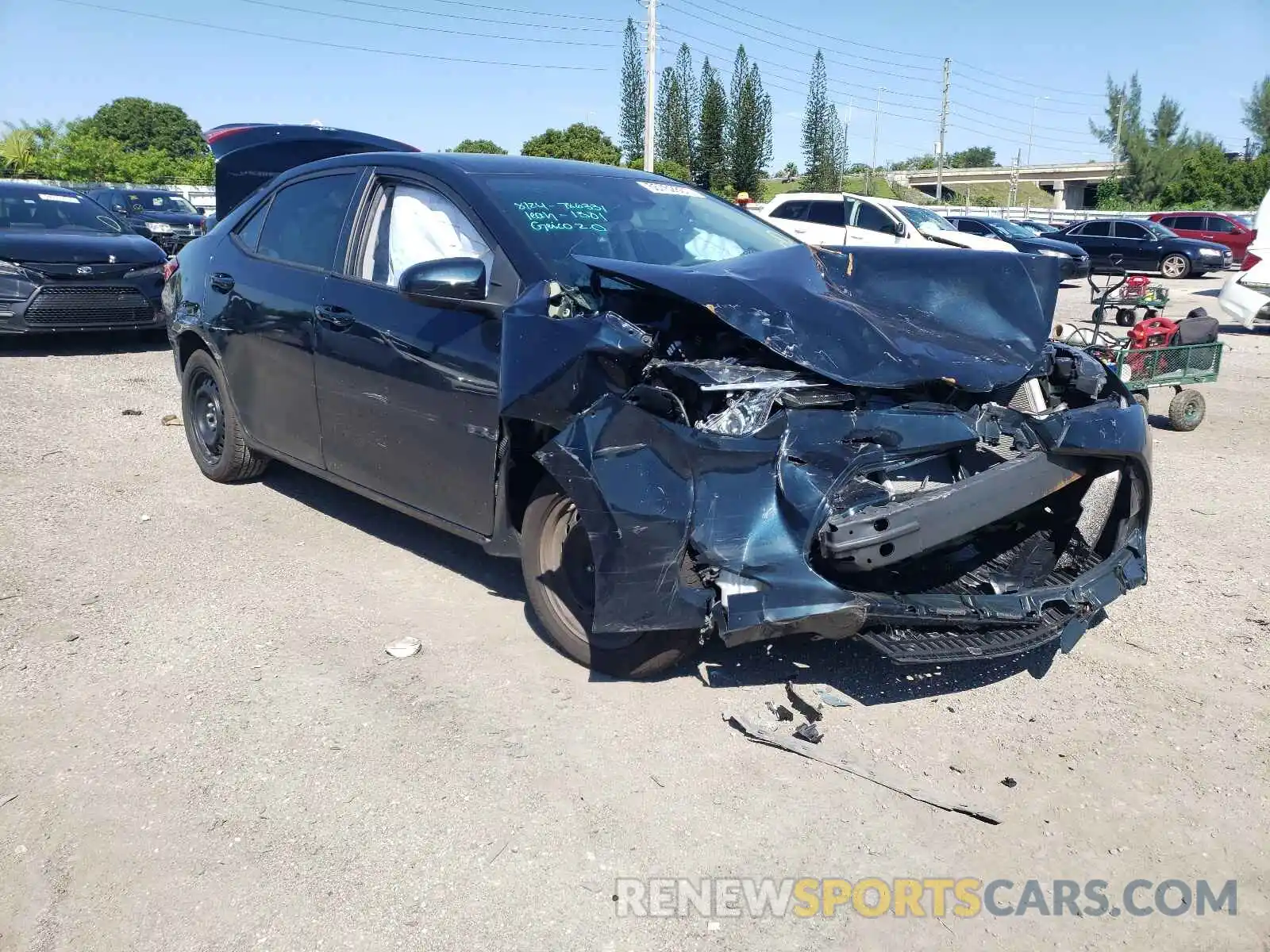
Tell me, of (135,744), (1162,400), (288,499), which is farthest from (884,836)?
(1162,400)

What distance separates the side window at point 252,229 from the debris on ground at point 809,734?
151 inches

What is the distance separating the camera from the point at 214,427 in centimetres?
612

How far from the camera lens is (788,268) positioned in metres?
3.75

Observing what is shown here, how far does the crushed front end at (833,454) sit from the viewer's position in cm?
317

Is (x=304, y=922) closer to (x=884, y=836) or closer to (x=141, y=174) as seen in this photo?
(x=884, y=836)

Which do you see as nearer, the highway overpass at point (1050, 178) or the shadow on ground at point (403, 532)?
the shadow on ground at point (403, 532)

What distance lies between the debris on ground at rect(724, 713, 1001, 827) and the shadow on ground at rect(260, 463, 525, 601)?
1.46 m

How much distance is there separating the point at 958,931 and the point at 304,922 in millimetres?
1623

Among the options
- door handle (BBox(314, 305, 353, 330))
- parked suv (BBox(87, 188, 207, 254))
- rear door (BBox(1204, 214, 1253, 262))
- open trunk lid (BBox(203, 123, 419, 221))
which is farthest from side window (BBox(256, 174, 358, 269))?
rear door (BBox(1204, 214, 1253, 262))

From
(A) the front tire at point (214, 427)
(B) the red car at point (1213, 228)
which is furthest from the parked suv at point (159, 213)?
(B) the red car at point (1213, 228)

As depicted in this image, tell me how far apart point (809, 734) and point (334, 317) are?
2.75 meters

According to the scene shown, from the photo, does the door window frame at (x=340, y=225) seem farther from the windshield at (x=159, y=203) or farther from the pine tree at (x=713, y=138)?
the pine tree at (x=713, y=138)

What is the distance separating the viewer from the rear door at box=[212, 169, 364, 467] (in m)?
4.86

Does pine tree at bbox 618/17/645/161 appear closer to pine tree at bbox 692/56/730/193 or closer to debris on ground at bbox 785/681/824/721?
pine tree at bbox 692/56/730/193
